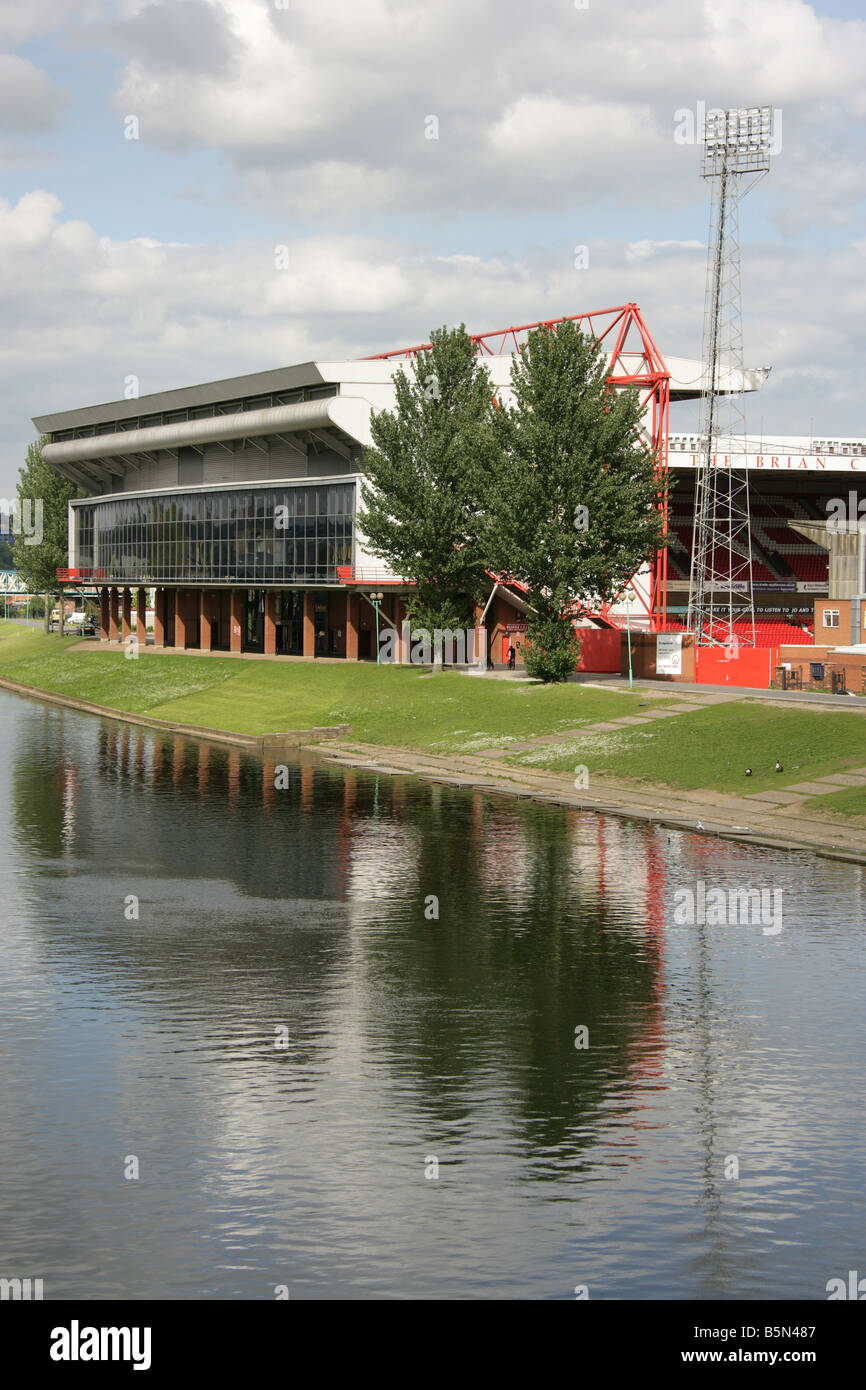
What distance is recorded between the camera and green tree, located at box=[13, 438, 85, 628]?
152 meters

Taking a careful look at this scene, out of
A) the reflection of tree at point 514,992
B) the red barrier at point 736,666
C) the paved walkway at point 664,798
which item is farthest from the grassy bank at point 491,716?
the reflection of tree at point 514,992

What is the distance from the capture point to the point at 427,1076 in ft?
65.8

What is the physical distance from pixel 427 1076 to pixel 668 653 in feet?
194

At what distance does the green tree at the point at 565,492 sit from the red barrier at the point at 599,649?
279 inches

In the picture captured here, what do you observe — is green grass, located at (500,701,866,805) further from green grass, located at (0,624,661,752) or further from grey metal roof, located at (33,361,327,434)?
grey metal roof, located at (33,361,327,434)

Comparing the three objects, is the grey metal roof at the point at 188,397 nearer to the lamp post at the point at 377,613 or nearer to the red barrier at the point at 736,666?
the lamp post at the point at 377,613

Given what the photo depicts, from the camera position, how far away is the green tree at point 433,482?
83.9m

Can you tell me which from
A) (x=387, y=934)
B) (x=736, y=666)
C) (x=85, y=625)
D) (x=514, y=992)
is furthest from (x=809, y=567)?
(x=514, y=992)

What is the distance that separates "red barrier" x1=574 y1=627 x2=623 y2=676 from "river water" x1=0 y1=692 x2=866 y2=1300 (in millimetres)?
44503

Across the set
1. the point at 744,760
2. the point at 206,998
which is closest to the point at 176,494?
the point at 744,760

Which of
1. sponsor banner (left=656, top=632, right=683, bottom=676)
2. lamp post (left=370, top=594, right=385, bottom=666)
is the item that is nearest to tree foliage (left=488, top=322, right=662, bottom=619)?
sponsor banner (left=656, top=632, right=683, bottom=676)

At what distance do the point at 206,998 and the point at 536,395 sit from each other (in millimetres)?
55569

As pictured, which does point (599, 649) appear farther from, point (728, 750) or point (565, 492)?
point (728, 750)
